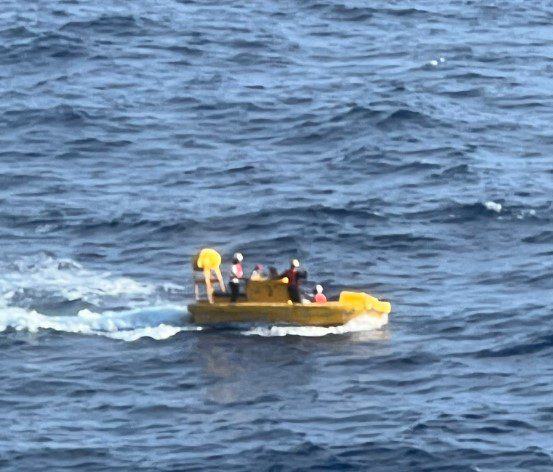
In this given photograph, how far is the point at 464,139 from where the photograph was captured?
7838 centimetres

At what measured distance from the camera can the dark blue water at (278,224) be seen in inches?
2044

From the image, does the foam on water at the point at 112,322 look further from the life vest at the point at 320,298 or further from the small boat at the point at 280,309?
the life vest at the point at 320,298

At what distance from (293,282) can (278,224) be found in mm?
8738

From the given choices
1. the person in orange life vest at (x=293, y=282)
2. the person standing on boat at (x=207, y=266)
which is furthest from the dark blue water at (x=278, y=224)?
the person in orange life vest at (x=293, y=282)

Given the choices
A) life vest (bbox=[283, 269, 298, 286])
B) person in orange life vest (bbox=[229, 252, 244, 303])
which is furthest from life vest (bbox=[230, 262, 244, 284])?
life vest (bbox=[283, 269, 298, 286])

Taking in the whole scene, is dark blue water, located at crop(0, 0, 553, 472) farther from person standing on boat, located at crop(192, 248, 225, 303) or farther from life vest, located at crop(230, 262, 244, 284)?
life vest, located at crop(230, 262, 244, 284)

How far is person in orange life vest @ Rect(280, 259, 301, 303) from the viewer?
60062mm

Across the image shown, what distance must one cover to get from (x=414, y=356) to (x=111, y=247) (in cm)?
1525

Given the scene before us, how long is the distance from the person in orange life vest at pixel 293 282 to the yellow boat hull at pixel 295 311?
428 mm

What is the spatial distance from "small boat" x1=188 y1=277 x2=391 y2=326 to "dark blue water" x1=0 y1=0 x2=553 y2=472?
0.61 m

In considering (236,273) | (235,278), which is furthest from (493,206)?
(235,278)

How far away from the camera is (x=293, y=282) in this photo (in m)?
60.1

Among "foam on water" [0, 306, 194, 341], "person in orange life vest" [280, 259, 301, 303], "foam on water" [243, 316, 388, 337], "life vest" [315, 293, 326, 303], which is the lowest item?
"foam on water" [243, 316, 388, 337]

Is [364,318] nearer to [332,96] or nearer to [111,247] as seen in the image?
[111,247]
